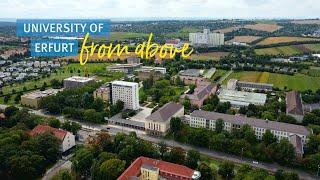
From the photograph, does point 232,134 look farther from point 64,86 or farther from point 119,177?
point 64,86

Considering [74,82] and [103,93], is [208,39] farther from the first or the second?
[103,93]

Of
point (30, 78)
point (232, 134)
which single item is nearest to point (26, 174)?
point (232, 134)

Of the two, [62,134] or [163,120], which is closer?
[62,134]

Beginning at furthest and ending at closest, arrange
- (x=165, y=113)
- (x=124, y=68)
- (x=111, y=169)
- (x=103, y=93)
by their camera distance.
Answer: (x=124, y=68) → (x=103, y=93) → (x=165, y=113) → (x=111, y=169)

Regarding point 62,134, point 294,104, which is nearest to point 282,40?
point 294,104

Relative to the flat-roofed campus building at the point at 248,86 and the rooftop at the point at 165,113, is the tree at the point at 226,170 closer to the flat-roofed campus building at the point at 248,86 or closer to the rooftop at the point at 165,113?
the rooftop at the point at 165,113

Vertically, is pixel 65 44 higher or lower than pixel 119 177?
higher

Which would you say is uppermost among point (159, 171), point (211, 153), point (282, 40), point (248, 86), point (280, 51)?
point (282, 40)
